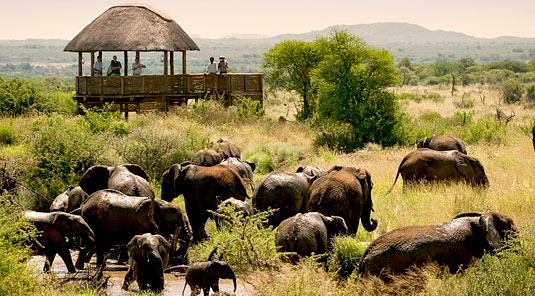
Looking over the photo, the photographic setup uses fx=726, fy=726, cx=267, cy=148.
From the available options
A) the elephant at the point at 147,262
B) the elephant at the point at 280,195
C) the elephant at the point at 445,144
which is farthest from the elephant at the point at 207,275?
the elephant at the point at 445,144

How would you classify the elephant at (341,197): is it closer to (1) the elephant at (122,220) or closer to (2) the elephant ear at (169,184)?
(1) the elephant at (122,220)

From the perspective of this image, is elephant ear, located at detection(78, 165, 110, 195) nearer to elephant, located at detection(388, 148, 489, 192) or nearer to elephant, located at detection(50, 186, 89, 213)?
elephant, located at detection(50, 186, 89, 213)

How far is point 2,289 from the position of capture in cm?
870

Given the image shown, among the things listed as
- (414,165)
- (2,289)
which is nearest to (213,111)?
(414,165)

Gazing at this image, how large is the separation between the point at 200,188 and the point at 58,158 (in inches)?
187

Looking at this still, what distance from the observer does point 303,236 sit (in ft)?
31.3

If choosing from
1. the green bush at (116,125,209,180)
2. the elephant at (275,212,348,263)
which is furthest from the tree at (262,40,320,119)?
the elephant at (275,212,348,263)

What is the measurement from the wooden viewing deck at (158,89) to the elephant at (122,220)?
17.9m

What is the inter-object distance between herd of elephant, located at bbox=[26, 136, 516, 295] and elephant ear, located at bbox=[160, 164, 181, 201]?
2 centimetres

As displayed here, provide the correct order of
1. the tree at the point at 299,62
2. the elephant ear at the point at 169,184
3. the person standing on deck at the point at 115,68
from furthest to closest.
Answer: the tree at the point at 299,62 → the person standing on deck at the point at 115,68 → the elephant ear at the point at 169,184

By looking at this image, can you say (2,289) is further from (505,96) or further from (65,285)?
(505,96)

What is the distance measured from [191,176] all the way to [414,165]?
4.74 m

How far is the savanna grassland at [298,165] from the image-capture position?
8.24m

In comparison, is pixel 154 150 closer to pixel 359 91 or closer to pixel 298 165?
pixel 298 165
